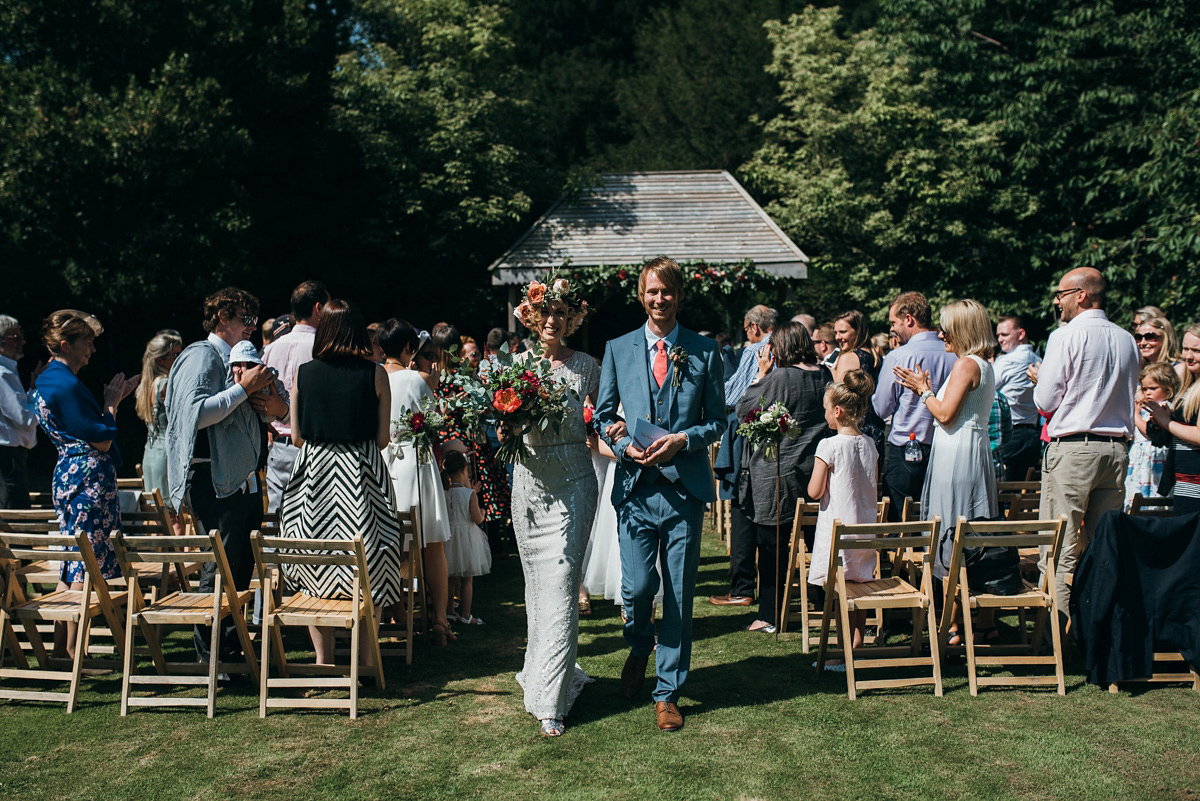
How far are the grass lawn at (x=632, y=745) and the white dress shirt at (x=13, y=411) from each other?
2.61m

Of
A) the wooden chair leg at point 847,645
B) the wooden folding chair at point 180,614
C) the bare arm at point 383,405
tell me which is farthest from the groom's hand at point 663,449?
the wooden folding chair at point 180,614

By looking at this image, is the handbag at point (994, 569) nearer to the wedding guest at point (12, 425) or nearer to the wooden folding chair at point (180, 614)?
the wooden folding chair at point (180, 614)

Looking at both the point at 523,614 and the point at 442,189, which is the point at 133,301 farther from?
the point at 523,614

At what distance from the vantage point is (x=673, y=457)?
4.79 meters

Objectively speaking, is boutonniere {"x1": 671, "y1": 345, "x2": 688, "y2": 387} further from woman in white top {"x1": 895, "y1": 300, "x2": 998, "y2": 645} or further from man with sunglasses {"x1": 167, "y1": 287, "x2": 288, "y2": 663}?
man with sunglasses {"x1": 167, "y1": 287, "x2": 288, "y2": 663}

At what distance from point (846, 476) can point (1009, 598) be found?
1155 mm

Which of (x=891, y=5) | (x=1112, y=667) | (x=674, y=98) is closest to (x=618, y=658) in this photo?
(x=1112, y=667)

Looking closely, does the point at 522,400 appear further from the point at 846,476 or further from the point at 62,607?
the point at 62,607

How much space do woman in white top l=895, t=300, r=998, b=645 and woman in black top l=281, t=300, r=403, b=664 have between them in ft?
11.2

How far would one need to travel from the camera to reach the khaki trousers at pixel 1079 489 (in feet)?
18.8

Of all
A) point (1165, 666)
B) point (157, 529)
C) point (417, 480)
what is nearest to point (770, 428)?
point (417, 480)

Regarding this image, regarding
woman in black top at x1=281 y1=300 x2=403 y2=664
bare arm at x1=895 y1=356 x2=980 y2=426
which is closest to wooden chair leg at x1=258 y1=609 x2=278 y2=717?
woman in black top at x1=281 y1=300 x2=403 y2=664

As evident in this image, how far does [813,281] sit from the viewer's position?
1040 inches

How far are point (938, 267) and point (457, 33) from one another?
12957mm
